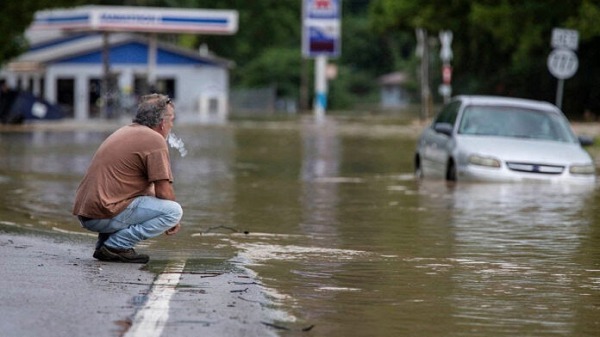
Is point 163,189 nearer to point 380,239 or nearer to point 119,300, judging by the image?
point 119,300

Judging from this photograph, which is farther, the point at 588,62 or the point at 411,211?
the point at 588,62

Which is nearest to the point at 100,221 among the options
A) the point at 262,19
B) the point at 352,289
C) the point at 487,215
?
the point at 352,289

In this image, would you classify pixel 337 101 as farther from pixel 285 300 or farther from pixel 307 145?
pixel 285 300

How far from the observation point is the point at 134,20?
225 ft

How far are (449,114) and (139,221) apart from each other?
12.7 m

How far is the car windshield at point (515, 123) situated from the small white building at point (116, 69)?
43.4m

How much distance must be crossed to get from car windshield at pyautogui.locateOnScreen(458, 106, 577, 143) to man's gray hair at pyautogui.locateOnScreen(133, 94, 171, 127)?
37.1ft

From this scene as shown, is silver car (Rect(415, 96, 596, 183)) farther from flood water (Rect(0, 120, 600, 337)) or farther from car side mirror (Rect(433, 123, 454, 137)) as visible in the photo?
flood water (Rect(0, 120, 600, 337))

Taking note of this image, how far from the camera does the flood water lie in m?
9.90

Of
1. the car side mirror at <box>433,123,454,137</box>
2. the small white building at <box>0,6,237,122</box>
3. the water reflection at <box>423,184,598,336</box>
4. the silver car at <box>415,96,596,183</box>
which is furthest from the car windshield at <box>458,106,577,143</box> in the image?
the small white building at <box>0,6,237,122</box>

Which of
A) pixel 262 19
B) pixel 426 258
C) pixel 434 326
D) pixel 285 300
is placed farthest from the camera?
pixel 262 19

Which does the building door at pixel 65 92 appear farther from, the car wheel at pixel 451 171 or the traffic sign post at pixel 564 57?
the car wheel at pixel 451 171

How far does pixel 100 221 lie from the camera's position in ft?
38.4

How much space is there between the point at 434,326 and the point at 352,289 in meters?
1.65
